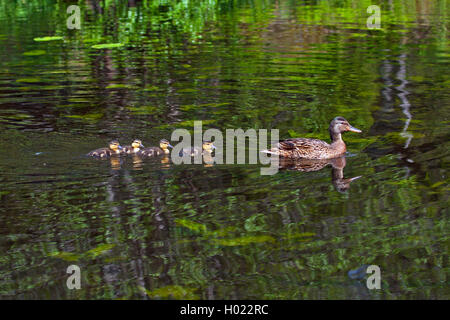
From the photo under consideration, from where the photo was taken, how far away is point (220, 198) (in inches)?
272

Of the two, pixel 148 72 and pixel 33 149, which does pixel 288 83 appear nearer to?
pixel 148 72

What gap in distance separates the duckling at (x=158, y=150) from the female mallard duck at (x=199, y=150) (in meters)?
0.18

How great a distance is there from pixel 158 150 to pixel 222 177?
1.10 meters

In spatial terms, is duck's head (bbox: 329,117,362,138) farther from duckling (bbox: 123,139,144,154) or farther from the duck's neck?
duckling (bbox: 123,139,144,154)

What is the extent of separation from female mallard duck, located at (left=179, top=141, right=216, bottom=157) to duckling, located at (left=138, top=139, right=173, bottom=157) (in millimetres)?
183

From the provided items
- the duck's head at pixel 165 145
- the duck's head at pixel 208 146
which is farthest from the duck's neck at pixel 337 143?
the duck's head at pixel 165 145

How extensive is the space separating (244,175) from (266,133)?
176 cm

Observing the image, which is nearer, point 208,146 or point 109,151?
→ point 109,151

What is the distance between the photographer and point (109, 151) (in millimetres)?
8320

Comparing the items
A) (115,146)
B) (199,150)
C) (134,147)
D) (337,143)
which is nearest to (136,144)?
(134,147)

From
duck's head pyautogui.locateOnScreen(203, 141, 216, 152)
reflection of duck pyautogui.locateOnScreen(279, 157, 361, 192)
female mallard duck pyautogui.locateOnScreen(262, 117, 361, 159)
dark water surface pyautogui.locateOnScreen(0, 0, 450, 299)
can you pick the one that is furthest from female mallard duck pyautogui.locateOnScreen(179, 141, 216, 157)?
reflection of duck pyautogui.locateOnScreen(279, 157, 361, 192)

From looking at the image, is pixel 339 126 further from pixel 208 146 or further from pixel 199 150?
pixel 199 150

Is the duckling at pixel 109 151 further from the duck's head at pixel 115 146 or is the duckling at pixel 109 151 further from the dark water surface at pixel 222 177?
the dark water surface at pixel 222 177

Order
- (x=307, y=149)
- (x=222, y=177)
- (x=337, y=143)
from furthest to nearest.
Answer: (x=337, y=143)
(x=307, y=149)
(x=222, y=177)
